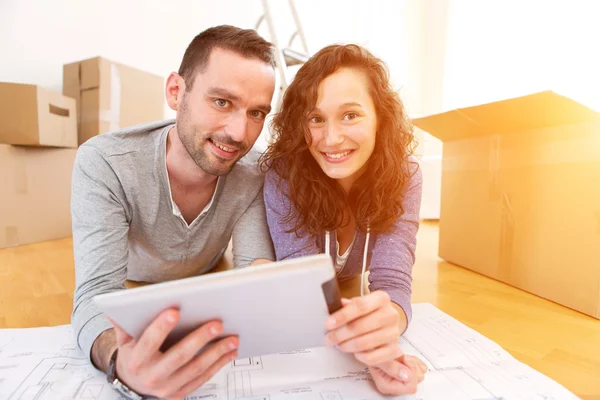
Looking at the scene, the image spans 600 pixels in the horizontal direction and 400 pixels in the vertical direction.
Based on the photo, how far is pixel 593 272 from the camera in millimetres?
884

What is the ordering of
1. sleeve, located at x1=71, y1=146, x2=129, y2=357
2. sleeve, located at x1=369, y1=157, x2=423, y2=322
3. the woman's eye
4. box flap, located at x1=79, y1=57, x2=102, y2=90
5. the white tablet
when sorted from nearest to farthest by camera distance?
1. the white tablet
2. sleeve, located at x1=71, y1=146, x2=129, y2=357
3. sleeve, located at x1=369, y1=157, x2=423, y2=322
4. the woman's eye
5. box flap, located at x1=79, y1=57, x2=102, y2=90

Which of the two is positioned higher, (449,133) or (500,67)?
(500,67)

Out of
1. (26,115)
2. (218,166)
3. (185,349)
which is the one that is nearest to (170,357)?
(185,349)

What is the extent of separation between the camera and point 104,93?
69.0 inches

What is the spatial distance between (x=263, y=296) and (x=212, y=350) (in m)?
0.11

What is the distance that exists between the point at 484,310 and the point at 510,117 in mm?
515

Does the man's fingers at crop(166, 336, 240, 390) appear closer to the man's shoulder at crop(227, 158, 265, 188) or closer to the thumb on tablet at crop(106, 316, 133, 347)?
the thumb on tablet at crop(106, 316, 133, 347)

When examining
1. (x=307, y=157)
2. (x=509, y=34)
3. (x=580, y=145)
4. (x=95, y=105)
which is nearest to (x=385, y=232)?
(x=307, y=157)

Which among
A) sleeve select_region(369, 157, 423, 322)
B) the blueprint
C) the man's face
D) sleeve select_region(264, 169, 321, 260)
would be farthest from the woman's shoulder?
the blueprint

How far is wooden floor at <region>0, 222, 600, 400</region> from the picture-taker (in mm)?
678

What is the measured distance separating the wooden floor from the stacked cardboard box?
0.27m

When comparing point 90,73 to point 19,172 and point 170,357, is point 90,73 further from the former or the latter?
point 170,357

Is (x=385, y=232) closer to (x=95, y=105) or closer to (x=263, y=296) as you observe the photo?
(x=263, y=296)

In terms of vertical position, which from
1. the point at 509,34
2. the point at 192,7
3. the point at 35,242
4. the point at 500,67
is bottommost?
the point at 35,242
